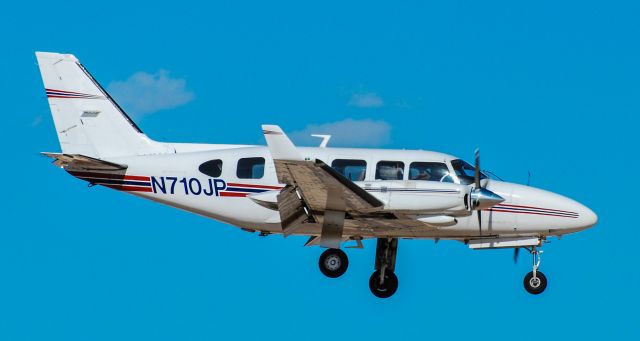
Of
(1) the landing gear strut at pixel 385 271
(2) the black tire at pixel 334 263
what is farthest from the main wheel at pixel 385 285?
(2) the black tire at pixel 334 263

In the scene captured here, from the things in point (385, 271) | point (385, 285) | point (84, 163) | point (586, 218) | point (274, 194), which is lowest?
point (385, 285)

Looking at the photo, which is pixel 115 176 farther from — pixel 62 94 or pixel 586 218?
pixel 586 218

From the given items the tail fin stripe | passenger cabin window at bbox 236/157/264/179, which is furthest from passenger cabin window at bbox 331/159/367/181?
the tail fin stripe

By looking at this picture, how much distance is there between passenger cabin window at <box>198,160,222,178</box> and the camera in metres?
24.5

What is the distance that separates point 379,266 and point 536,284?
11.8 ft

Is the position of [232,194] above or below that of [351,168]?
below

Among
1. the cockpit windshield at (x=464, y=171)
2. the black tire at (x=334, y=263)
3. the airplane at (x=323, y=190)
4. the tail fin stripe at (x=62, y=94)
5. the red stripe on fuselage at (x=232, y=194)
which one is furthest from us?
the tail fin stripe at (x=62, y=94)

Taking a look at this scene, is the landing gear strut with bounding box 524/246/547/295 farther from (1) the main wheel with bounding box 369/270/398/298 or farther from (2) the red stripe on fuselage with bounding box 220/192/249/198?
(2) the red stripe on fuselage with bounding box 220/192/249/198

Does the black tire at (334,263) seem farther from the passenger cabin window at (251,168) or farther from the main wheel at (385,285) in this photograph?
the passenger cabin window at (251,168)

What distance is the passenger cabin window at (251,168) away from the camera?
2419cm

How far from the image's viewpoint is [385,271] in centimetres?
2525

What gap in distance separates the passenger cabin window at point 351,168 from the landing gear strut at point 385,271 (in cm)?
243

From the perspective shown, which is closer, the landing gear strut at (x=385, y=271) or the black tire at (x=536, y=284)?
the black tire at (x=536, y=284)

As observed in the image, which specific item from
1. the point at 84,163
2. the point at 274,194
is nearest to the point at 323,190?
the point at 274,194
